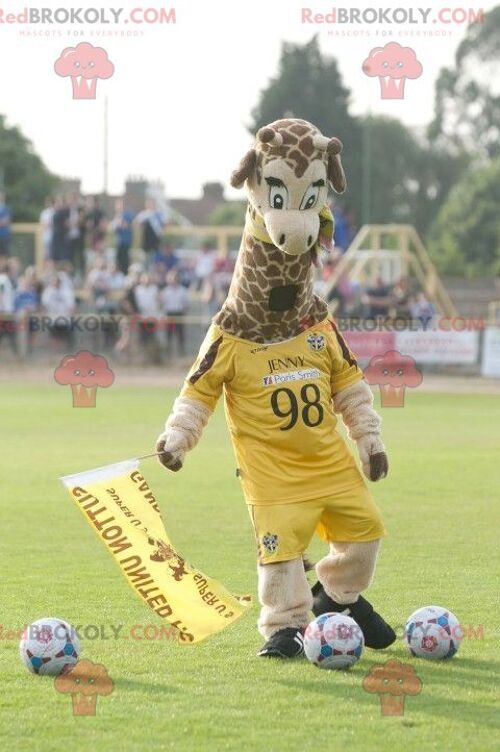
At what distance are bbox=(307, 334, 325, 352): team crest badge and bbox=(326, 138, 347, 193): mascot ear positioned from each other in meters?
0.75

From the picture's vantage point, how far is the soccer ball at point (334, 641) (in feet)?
21.1

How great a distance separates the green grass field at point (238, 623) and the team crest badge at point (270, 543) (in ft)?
1.65

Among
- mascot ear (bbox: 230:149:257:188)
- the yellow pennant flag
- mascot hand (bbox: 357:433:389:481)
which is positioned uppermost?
mascot ear (bbox: 230:149:257:188)

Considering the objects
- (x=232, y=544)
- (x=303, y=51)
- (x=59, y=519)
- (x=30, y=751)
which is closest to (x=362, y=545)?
(x=30, y=751)

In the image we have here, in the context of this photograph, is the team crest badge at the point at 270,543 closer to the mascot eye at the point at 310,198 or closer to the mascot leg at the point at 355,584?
the mascot leg at the point at 355,584

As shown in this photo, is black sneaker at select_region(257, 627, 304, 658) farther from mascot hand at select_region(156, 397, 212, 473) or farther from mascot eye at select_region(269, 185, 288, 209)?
mascot eye at select_region(269, 185, 288, 209)

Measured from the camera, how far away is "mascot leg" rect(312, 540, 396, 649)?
6.99m

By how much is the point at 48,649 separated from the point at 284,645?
44.2 inches

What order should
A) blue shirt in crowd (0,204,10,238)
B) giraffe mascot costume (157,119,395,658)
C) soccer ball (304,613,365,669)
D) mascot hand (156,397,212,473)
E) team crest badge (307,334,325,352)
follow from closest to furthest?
1. soccer ball (304,613,365,669)
2. giraffe mascot costume (157,119,395,658)
3. mascot hand (156,397,212,473)
4. team crest badge (307,334,325,352)
5. blue shirt in crowd (0,204,10,238)

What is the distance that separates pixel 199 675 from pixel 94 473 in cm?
111

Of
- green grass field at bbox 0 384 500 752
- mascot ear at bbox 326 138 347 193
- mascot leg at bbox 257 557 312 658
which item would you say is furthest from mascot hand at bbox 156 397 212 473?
mascot ear at bbox 326 138 347 193

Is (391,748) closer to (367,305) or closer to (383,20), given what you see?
(383,20)
